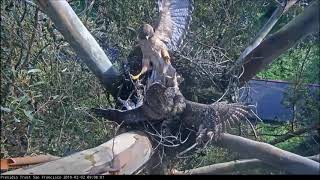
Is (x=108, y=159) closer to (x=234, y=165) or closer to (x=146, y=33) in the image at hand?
(x=234, y=165)

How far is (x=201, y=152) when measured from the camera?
14.4 ft

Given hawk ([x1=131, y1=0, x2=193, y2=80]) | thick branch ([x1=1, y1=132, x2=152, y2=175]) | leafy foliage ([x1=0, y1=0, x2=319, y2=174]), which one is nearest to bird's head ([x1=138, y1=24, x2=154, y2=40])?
hawk ([x1=131, y1=0, x2=193, y2=80])

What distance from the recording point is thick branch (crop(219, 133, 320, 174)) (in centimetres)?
348

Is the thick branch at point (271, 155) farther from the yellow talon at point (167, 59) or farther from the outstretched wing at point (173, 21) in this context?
the outstretched wing at point (173, 21)

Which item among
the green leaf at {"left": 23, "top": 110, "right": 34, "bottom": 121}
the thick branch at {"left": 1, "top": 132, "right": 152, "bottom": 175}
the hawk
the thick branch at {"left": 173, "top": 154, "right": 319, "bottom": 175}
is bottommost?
the thick branch at {"left": 173, "top": 154, "right": 319, "bottom": 175}

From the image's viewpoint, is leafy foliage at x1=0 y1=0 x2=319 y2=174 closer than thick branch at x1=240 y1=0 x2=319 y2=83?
No

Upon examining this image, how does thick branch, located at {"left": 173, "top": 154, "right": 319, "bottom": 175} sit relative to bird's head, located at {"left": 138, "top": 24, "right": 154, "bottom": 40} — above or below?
below

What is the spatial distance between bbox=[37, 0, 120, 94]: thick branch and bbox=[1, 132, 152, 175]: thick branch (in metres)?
0.68

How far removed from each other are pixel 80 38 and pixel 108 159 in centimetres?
129

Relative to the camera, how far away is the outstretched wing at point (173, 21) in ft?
14.1

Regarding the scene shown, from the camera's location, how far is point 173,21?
4402 mm

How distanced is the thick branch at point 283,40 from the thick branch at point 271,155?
676 mm

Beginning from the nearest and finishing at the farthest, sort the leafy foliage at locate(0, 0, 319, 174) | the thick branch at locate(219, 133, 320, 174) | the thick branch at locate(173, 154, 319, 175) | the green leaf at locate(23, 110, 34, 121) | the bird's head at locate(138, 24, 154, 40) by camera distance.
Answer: the thick branch at locate(219, 133, 320, 174)
the thick branch at locate(173, 154, 319, 175)
the bird's head at locate(138, 24, 154, 40)
the green leaf at locate(23, 110, 34, 121)
the leafy foliage at locate(0, 0, 319, 174)

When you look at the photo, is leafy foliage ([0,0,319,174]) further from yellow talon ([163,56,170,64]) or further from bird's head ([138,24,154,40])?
bird's head ([138,24,154,40])
